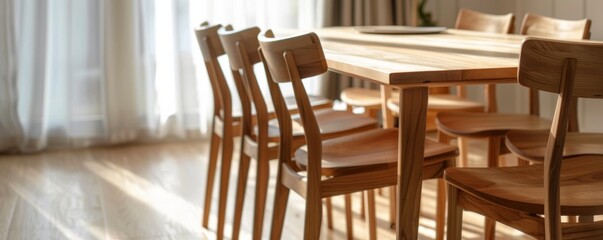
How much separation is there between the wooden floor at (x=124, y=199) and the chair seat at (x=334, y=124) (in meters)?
0.44

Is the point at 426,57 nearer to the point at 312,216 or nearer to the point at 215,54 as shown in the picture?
the point at 312,216

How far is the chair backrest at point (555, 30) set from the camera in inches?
121

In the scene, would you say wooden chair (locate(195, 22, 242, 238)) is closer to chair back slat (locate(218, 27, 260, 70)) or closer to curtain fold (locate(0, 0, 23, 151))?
chair back slat (locate(218, 27, 260, 70))

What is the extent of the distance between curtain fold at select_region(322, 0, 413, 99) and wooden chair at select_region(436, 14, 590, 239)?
1843 millimetres

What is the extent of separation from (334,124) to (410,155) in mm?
878

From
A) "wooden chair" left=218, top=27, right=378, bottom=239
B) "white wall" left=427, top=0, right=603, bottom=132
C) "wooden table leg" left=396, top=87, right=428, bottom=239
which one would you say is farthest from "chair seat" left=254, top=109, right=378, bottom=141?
"white wall" left=427, top=0, right=603, bottom=132

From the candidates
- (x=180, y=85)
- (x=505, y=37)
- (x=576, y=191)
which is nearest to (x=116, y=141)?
(x=180, y=85)

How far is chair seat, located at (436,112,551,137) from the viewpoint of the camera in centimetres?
293

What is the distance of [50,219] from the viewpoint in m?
3.50

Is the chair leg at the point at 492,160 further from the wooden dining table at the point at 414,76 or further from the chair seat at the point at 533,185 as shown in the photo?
the chair seat at the point at 533,185

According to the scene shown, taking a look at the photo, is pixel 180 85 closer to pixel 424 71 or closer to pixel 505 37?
pixel 505 37

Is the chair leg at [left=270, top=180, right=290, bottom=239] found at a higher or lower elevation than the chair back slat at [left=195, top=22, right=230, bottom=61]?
lower

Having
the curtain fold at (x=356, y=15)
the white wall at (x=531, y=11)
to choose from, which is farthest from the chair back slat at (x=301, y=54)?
the curtain fold at (x=356, y=15)

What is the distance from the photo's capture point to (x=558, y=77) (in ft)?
5.64
